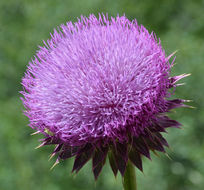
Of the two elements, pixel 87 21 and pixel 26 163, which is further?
pixel 26 163

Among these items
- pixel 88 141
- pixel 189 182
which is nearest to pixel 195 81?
pixel 189 182

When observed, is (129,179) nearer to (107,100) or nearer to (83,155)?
(83,155)

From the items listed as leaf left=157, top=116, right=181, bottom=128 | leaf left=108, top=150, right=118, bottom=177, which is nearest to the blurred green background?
leaf left=157, top=116, right=181, bottom=128

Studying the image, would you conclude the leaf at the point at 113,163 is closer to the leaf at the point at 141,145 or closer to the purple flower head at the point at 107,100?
the purple flower head at the point at 107,100

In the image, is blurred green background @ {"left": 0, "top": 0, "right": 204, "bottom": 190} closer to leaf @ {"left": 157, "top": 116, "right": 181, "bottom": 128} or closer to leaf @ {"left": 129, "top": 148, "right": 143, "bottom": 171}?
leaf @ {"left": 157, "top": 116, "right": 181, "bottom": 128}

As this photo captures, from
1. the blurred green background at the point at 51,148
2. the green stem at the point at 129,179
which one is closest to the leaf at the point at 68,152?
the green stem at the point at 129,179

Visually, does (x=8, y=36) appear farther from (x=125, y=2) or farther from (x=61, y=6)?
(x=125, y=2)
